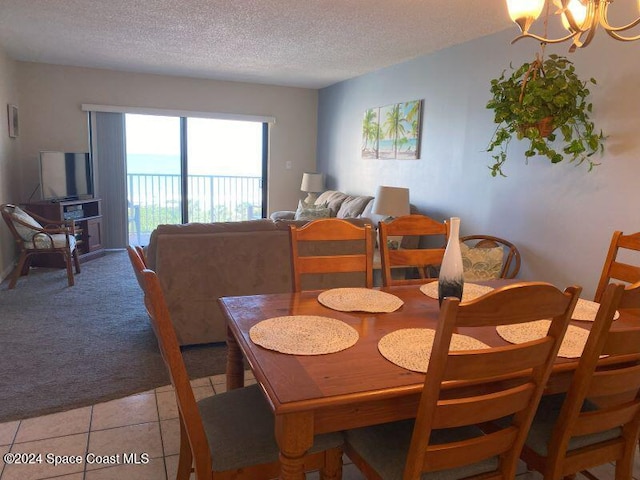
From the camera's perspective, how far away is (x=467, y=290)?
202cm

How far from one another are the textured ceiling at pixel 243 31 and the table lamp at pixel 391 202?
1261mm

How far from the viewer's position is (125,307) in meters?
3.82

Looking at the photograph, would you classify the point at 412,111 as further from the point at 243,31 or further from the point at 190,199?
the point at 190,199

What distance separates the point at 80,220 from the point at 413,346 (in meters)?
4.94

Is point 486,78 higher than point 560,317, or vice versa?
point 486,78

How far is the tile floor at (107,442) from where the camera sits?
72.5 inches

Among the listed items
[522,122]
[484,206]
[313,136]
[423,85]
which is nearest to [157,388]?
[522,122]

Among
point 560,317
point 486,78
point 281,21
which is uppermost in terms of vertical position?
point 281,21

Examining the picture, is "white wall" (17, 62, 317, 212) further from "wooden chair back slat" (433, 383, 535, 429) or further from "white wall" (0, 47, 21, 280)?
"wooden chair back slat" (433, 383, 535, 429)

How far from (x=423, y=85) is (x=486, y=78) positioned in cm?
86

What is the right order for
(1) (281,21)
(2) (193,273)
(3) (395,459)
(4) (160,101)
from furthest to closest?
(4) (160,101)
(1) (281,21)
(2) (193,273)
(3) (395,459)

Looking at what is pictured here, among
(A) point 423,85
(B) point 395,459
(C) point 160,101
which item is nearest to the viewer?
(B) point 395,459

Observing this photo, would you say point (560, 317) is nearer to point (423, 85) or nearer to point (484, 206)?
point (484, 206)

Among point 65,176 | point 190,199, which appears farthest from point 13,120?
point 190,199
